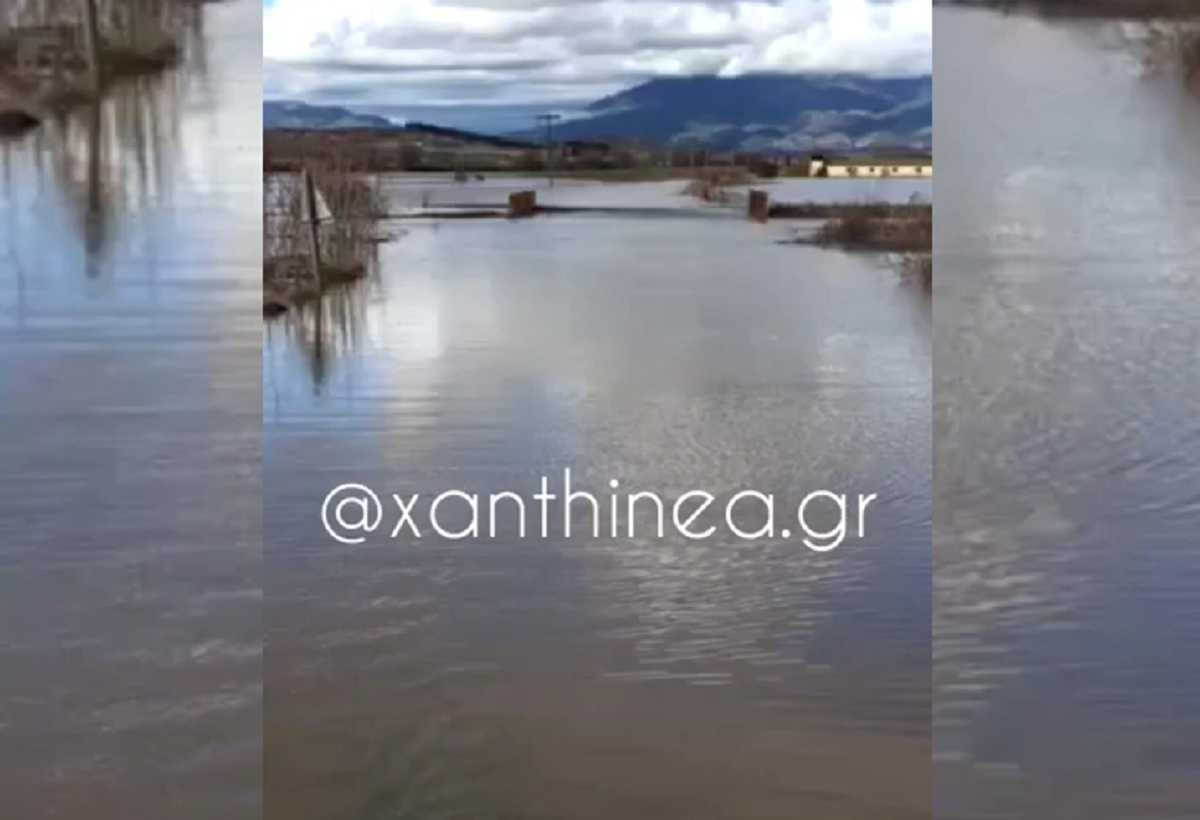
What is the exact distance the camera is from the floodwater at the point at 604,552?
7.56 ft

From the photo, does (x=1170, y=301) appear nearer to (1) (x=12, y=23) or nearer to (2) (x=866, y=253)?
(2) (x=866, y=253)

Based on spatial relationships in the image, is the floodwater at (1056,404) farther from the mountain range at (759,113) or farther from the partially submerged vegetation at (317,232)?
the partially submerged vegetation at (317,232)

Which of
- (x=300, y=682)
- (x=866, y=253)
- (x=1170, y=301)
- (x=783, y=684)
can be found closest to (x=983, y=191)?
(x=866, y=253)

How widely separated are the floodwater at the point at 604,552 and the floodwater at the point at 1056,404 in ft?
0.26

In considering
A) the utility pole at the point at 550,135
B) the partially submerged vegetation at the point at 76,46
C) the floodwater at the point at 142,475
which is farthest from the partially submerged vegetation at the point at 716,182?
the partially submerged vegetation at the point at 76,46

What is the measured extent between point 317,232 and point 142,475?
54cm

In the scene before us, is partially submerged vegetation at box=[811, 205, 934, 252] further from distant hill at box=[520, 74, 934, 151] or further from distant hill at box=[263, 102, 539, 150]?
distant hill at box=[263, 102, 539, 150]

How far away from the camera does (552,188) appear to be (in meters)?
2.37

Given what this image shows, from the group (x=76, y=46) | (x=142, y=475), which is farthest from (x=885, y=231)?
(x=76, y=46)

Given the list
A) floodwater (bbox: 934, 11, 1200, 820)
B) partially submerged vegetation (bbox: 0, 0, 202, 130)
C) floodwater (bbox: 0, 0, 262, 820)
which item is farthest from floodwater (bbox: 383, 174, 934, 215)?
partially submerged vegetation (bbox: 0, 0, 202, 130)

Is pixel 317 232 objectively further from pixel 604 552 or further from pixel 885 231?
pixel 885 231

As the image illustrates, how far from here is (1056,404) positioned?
2.32 metres

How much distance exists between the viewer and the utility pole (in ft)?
7.74

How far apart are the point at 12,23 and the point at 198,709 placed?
1.28 m
